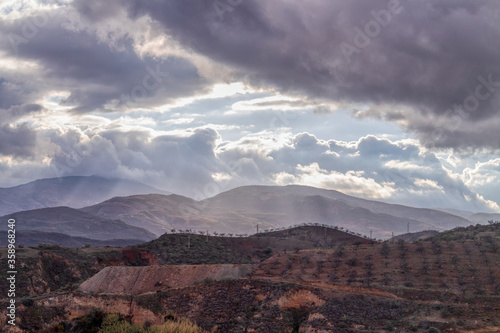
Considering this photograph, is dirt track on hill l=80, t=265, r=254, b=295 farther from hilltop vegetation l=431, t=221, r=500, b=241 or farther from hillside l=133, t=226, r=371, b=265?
hilltop vegetation l=431, t=221, r=500, b=241

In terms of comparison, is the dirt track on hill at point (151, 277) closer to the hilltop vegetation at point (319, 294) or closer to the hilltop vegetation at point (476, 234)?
the hilltop vegetation at point (319, 294)

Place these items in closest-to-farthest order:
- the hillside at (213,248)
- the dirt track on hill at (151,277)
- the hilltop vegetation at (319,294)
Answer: the hilltop vegetation at (319,294)
the dirt track on hill at (151,277)
the hillside at (213,248)

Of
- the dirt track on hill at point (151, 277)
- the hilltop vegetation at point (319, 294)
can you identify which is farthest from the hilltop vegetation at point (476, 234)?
the dirt track on hill at point (151, 277)

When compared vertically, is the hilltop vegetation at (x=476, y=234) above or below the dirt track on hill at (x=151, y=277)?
above

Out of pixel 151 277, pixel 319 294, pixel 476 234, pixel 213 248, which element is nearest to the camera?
pixel 319 294

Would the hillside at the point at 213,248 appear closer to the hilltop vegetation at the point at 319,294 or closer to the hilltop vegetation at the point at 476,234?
the hilltop vegetation at the point at 319,294

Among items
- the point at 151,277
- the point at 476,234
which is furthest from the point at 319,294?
the point at 476,234

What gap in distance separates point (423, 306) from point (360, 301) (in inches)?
169

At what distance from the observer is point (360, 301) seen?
3366cm

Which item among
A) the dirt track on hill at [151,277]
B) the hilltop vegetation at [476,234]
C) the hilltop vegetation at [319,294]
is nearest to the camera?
the hilltop vegetation at [319,294]

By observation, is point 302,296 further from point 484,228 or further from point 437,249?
point 484,228

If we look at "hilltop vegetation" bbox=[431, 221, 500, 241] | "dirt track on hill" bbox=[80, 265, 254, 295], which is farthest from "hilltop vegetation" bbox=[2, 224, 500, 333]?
"hilltop vegetation" bbox=[431, 221, 500, 241]

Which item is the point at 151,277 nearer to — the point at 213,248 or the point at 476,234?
the point at 213,248

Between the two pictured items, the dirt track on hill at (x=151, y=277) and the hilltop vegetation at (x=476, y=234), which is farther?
the hilltop vegetation at (x=476, y=234)
